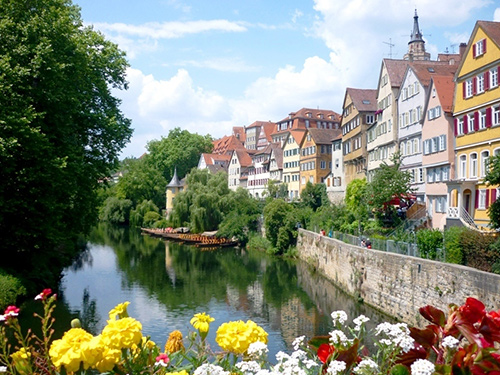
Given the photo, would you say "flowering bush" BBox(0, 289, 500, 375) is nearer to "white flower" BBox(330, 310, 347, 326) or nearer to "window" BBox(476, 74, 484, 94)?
"white flower" BBox(330, 310, 347, 326)

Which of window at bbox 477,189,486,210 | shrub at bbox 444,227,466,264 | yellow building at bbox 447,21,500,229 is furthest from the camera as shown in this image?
window at bbox 477,189,486,210

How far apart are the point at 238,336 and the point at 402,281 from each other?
724 inches

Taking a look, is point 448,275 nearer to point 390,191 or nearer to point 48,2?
point 390,191

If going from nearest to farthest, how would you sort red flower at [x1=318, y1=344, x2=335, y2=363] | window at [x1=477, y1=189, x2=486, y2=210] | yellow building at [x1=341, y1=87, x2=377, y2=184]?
red flower at [x1=318, y1=344, x2=335, y2=363]
window at [x1=477, y1=189, x2=486, y2=210]
yellow building at [x1=341, y1=87, x2=377, y2=184]

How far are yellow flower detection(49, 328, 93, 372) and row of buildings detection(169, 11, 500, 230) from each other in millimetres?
22073

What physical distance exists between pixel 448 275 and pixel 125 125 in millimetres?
17336

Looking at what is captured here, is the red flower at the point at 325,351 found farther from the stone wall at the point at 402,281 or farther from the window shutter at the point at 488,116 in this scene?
the window shutter at the point at 488,116

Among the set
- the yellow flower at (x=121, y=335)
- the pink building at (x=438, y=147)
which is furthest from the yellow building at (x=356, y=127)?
the yellow flower at (x=121, y=335)

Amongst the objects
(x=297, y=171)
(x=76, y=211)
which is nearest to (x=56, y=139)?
(x=76, y=211)

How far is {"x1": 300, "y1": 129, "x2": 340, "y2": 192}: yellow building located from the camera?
178 feet

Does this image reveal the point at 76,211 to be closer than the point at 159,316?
No

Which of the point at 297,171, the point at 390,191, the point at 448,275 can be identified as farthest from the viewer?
the point at 297,171

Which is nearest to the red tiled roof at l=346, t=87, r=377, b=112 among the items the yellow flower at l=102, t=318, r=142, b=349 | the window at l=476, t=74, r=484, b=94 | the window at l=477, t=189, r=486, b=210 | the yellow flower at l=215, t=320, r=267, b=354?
the window at l=476, t=74, r=484, b=94

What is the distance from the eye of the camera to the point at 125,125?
88.3 ft
